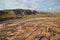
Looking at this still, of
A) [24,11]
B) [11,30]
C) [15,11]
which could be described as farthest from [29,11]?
[11,30]

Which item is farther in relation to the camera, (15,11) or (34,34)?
(15,11)

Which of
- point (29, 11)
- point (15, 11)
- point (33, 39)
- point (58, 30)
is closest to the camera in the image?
point (33, 39)

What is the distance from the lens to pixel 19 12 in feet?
422

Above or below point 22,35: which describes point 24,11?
below

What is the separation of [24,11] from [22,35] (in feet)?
365

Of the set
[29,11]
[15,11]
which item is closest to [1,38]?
[15,11]

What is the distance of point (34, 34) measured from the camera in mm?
22000

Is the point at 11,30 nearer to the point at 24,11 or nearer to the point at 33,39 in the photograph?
the point at 33,39

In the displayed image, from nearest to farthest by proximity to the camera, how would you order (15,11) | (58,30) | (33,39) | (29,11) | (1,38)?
1. (33,39)
2. (1,38)
3. (58,30)
4. (15,11)
5. (29,11)

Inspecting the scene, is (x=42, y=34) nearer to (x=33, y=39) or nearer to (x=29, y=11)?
(x=33, y=39)

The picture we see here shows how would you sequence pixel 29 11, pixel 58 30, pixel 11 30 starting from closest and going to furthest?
1. pixel 58 30
2. pixel 11 30
3. pixel 29 11

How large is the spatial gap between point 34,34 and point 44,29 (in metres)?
2.56

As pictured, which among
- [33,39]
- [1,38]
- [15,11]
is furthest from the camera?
[15,11]

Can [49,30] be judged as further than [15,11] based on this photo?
No
